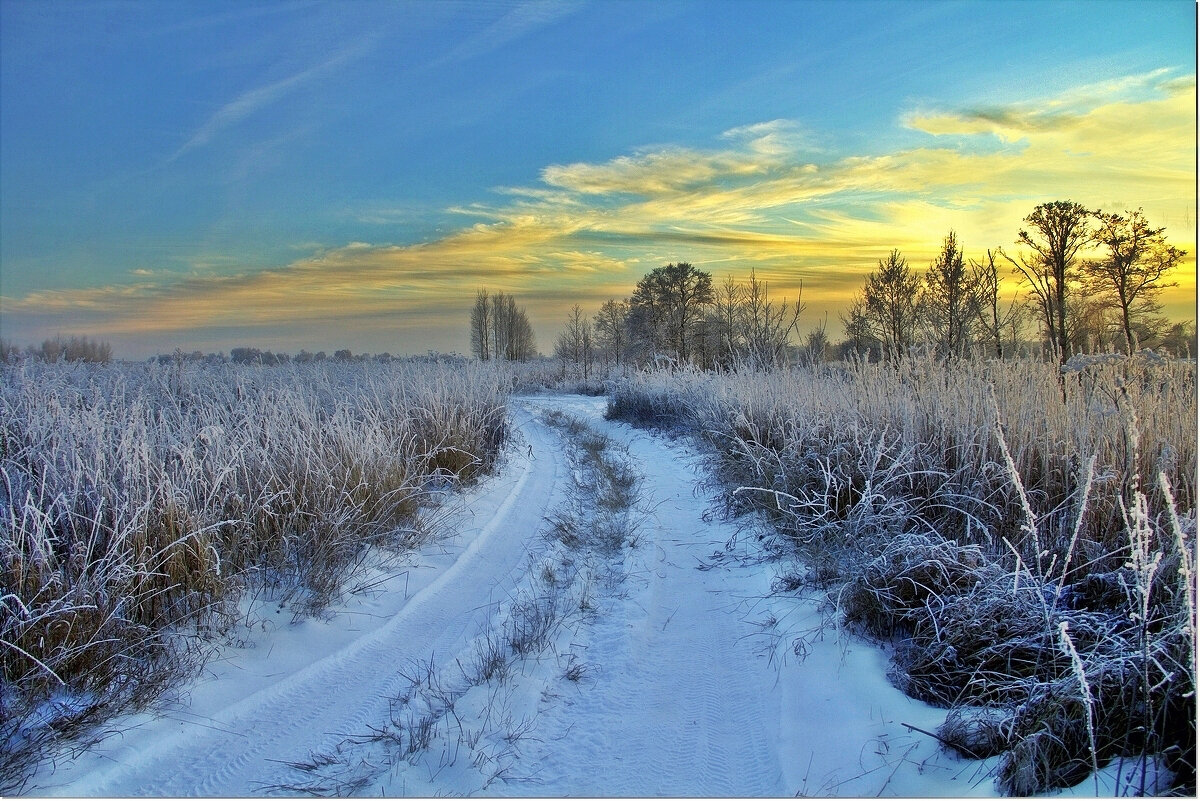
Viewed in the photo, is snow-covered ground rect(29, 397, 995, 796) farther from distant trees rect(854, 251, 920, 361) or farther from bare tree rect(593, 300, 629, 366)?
bare tree rect(593, 300, 629, 366)

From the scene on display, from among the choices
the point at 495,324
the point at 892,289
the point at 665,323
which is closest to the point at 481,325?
the point at 495,324

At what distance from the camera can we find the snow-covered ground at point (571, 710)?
233 centimetres

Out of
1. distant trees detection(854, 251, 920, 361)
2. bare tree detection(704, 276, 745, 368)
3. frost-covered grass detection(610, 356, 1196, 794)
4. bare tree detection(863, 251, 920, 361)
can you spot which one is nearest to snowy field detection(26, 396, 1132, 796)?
frost-covered grass detection(610, 356, 1196, 794)

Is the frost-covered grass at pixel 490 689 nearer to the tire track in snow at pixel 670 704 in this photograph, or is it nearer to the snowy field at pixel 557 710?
the snowy field at pixel 557 710

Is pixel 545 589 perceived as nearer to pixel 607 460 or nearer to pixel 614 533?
pixel 614 533

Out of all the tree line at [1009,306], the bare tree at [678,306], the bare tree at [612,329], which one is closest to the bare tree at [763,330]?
the tree line at [1009,306]

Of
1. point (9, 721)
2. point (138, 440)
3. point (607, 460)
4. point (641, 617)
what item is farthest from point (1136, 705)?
point (607, 460)

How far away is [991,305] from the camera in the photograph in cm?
712

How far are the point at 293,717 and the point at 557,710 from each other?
4.12ft

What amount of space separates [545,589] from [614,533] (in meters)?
1.36

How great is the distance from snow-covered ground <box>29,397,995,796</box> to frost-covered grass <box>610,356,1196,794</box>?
25cm

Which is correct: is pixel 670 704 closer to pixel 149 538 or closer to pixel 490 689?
pixel 490 689

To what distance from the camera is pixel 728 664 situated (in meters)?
3.23

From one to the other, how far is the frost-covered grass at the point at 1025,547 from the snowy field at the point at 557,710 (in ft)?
0.80
